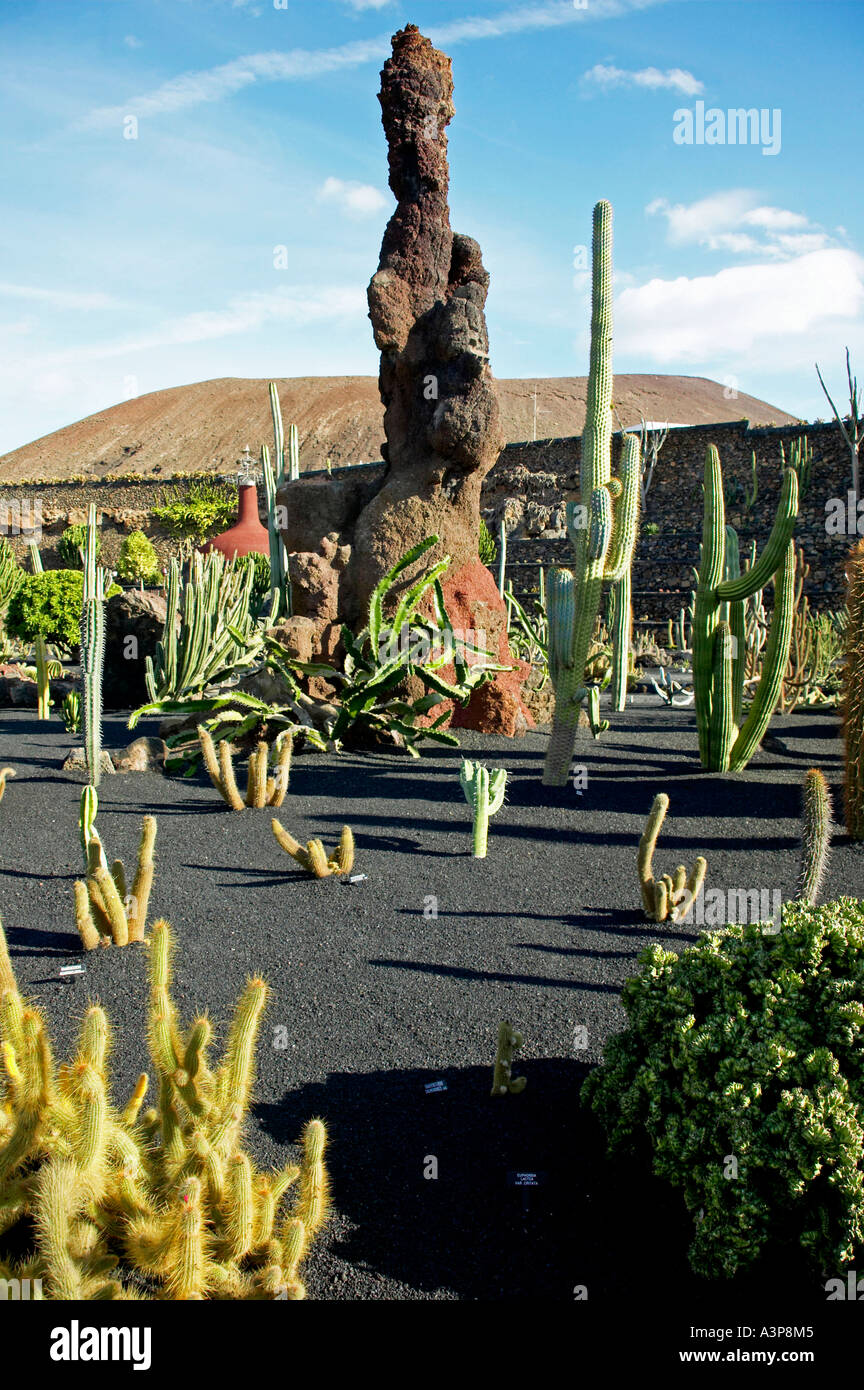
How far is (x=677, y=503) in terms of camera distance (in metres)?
24.8

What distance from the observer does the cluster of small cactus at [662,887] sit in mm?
3480

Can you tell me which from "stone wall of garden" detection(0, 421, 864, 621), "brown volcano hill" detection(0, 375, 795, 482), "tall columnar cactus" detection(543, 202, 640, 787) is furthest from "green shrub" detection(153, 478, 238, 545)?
"tall columnar cactus" detection(543, 202, 640, 787)

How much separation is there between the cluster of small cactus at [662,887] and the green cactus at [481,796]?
0.85m

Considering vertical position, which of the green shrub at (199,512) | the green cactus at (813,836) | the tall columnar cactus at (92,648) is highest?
the green shrub at (199,512)

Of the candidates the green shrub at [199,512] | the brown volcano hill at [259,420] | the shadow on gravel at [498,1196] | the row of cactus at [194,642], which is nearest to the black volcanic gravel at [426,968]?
the shadow on gravel at [498,1196]

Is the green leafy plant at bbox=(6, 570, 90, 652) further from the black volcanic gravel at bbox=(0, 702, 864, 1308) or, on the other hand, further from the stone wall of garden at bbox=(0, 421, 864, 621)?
the stone wall of garden at bbox=(0, 421, 864, 621)

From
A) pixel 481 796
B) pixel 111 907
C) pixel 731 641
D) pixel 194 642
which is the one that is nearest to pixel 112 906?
pixel 111 907

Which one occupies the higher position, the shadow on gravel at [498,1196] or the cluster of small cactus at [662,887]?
the cluster of small cactus at [662,887]

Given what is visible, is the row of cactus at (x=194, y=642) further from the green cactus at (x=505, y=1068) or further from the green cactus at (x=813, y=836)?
the green cactus at (x=505, y=1068)

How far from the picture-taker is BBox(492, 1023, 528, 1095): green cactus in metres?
2.34

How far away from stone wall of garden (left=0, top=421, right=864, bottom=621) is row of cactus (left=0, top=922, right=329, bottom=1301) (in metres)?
19.0

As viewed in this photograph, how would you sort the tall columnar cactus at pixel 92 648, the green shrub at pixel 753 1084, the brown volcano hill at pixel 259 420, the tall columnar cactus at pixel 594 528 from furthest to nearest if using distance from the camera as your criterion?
1. the brown volcano hill at pixel 259 420
2. the tall columnar cactus at pixel 594 528
3. the tall columnar cactus at pixel 92 648
4. the green shrub at pixel 753 1084


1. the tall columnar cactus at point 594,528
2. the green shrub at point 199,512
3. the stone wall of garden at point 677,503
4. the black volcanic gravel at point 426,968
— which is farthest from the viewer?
the green shrub at point 199,512

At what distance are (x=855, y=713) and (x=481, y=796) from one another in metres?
2.06
